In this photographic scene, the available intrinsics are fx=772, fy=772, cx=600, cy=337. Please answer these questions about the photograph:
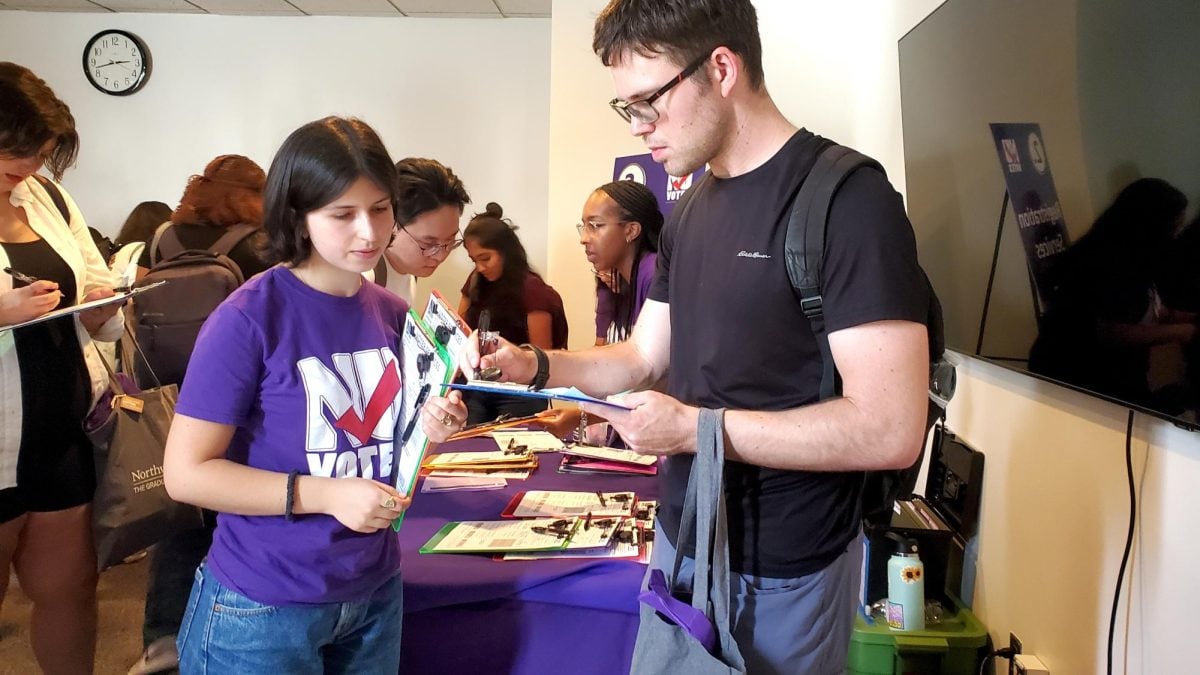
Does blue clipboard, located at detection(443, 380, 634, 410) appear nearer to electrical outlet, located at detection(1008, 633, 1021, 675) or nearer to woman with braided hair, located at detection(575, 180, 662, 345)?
electrical outlet, located at detection(1008, 633, 1021, 675)

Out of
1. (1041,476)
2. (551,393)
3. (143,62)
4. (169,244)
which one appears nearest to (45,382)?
(169,244)

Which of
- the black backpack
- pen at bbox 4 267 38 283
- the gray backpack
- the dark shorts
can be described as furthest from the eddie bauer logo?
the black backpack

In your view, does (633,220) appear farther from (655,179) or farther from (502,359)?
(502,359)

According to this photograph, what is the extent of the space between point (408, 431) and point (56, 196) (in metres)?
1.29

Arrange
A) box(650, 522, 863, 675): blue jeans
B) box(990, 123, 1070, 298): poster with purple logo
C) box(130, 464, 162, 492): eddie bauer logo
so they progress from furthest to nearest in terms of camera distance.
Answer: box(130, 464, 162, 492): eddie bauer logo → box(990, 123, 1070, 298): poster with purple logo → box(650, 522, 863, 675): blue jeans

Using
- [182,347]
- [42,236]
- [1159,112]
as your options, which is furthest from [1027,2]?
[42,236]

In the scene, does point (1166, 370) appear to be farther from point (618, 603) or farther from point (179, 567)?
point (179, 567)

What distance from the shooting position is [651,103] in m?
1.13

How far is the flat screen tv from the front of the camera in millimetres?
1068

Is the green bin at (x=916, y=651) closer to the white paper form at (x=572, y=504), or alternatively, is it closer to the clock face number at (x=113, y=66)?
the white paper form at (x=572, y=504)

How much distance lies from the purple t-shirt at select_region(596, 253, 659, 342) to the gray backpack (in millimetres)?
1247

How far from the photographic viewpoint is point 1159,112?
43.1 inches

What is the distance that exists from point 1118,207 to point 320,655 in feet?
4.69

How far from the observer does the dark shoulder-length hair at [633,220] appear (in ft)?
8.84
